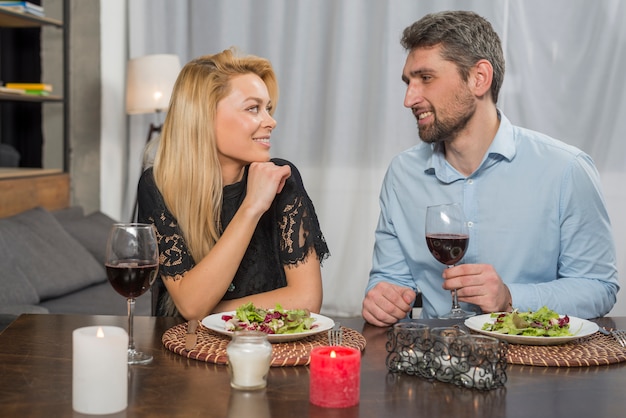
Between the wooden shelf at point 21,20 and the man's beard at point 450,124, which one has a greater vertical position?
the wooden shelf at point 21,20

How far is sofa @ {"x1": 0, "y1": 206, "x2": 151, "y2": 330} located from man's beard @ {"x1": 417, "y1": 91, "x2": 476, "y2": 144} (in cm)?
170

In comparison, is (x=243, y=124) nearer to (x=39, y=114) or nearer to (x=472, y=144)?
(x=472, y=144)

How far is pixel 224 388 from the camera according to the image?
46.5 inches

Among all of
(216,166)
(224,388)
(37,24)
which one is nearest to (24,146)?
(37,24)

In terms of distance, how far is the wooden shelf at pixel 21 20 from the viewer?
4081 millimetres

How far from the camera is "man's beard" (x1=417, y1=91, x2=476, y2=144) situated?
2.17 meters

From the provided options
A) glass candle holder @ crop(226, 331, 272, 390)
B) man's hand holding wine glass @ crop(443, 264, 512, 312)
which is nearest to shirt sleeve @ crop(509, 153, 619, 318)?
man's hand holding wine glass @ crop(443, 264, 512, 312)

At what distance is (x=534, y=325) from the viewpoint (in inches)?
57.4

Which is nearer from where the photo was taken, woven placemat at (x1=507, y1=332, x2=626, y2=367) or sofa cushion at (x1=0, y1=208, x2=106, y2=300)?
woven placemat at (x1=507, y1=332, x2=626, y2=367)

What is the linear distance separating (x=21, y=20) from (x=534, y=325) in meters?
3.62

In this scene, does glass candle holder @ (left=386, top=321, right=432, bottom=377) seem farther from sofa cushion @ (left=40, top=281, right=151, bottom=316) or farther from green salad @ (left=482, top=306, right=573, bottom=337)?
sofa cushion @ (left=40, top=281, right=151, bottom=316)

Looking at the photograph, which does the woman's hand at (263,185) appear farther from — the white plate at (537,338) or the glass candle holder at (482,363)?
the glass candle holder at (482,363)

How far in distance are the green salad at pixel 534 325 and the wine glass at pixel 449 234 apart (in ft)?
0.49

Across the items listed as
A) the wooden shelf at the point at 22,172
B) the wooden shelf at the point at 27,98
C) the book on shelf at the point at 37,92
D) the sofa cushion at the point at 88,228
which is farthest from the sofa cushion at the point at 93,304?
the book on shelf at the point at 37,92
